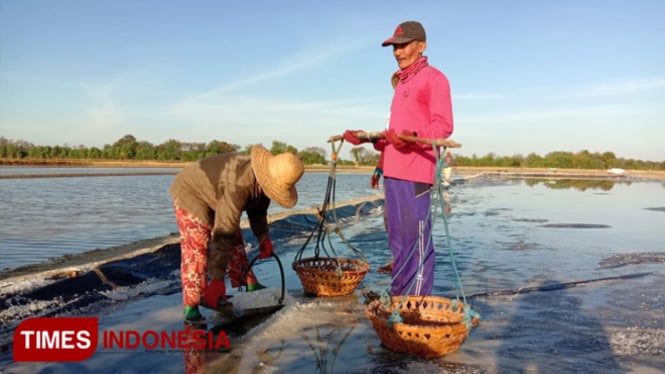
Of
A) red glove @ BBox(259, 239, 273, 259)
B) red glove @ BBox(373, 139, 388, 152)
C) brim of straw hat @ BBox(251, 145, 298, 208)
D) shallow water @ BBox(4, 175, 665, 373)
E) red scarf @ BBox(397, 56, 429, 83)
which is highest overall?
red scarf @ BBox(397, 56, 429, 83)

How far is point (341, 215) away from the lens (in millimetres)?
11227

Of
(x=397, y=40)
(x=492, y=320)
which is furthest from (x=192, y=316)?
(x=397, y=40)

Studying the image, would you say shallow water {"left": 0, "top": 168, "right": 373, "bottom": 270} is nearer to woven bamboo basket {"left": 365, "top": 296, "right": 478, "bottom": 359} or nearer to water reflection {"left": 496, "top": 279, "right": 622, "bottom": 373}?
woven bamboo basket {"left": 365, "top": 296, "right": 478, "bottom": 359}

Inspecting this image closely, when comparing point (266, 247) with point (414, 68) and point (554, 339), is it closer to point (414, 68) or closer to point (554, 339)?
point (414, 68)

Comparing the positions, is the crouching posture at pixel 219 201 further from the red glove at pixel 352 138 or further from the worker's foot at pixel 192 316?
the red glove at pixel 352 138

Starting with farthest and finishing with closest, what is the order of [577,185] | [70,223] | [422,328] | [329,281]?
[577,185], [70,223], [329,281], [422,328]

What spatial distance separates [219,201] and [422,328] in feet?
4.93

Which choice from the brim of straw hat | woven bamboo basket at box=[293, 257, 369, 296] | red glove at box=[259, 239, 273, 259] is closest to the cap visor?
the brim of straw hat

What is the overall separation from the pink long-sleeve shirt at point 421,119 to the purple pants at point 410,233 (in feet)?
0.28

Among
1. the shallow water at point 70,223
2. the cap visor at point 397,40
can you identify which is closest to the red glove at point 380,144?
the cap visor at point 397,40

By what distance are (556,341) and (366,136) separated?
6.00ft

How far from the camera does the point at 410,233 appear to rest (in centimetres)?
329

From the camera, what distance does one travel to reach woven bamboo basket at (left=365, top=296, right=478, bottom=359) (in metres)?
2.67

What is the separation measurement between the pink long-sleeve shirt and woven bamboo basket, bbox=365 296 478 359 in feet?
2.71
